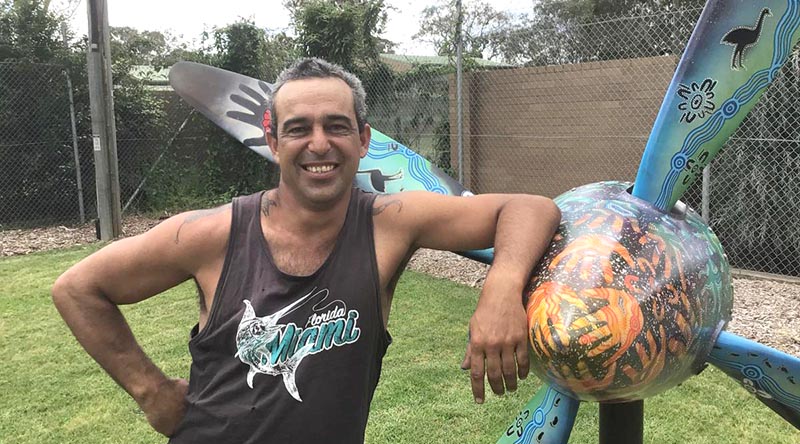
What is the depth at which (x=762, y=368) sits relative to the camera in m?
1.79

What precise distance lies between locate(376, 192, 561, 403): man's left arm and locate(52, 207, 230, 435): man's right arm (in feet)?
1.87

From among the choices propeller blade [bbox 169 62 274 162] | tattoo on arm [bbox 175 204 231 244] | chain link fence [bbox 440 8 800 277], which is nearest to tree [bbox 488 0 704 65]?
chain link fence [bbox 440 8 800 277]

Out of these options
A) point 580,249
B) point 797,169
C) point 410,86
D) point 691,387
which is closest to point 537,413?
point 580,249

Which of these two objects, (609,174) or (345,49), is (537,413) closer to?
(609,174)

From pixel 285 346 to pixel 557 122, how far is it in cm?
673

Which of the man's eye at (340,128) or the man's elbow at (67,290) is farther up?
the man's eye at (340,128)

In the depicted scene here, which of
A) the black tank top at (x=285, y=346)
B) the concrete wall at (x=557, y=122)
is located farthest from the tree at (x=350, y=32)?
the black tank top at (x=285, y=346)

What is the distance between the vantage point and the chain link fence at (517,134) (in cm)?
661

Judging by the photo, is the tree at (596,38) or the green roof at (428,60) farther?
the green roof at (428,60)

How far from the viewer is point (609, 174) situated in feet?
24.6

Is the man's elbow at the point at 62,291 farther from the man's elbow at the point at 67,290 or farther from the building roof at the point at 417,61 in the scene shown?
the building roof at the point at 417,61

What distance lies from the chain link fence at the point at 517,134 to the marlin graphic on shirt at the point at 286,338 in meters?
5.42

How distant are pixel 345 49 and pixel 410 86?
4.92 ft

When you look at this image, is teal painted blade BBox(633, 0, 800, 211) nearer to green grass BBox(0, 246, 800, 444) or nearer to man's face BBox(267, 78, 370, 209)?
man's face BBox(267, 78, 370, 209)
